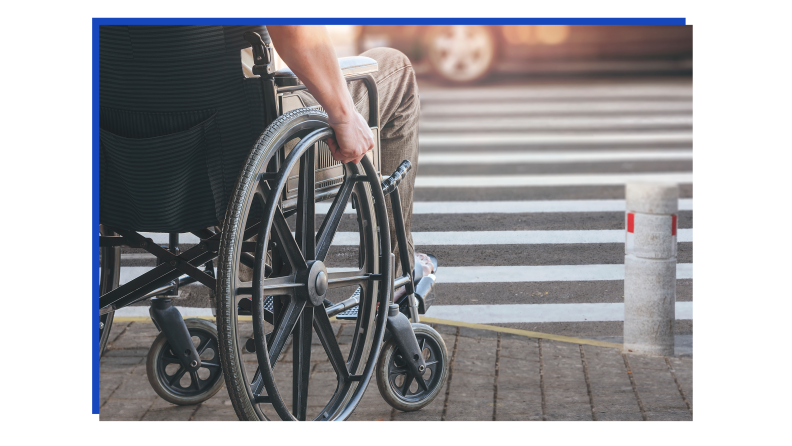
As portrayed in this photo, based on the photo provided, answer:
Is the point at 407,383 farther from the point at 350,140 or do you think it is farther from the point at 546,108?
the point at 546,108

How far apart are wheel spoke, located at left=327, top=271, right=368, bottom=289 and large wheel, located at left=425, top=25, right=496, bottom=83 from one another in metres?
0.88

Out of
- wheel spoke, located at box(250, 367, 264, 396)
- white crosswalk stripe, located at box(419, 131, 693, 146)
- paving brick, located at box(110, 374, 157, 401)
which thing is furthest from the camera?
white crosswalk stripe, located at box(419, 131, 693, 146)

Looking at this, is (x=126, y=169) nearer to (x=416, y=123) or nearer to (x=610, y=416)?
(x=416, y=123)

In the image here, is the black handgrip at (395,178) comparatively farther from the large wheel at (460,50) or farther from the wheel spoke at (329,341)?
the wheel spoke at (329,341)

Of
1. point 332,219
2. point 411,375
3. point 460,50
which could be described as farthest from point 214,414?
point 460,50

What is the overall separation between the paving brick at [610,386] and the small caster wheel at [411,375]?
2.02 ft

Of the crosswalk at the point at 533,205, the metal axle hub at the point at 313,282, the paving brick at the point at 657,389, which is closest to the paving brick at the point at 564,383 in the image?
the crosswalk at the point at 533,205

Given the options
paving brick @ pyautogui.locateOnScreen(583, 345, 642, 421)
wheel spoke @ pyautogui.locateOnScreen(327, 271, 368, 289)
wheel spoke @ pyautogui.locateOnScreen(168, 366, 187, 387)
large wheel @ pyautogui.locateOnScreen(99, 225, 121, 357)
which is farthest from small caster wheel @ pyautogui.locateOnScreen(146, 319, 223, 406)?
paving brick @ pyautogui.locateOnScreen(583, 345, 642, 421)

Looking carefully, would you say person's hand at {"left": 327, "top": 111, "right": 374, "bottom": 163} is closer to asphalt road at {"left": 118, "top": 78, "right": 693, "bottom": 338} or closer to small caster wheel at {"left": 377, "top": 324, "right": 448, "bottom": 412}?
asphalt road at {"left": 118, "top": 78, "right": 693, "bottom": 338}

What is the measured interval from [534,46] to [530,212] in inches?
30.5

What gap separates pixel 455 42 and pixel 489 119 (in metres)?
0.55

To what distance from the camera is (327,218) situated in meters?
3.06

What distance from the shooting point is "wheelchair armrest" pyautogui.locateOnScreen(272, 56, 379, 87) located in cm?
293

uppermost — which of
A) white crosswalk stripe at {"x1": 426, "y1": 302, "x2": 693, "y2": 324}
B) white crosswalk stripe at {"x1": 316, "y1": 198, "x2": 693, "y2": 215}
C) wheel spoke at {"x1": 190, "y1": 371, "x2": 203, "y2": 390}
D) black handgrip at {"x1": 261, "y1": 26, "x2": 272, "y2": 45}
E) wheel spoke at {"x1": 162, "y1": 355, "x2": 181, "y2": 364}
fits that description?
black handgrip at {"x1": 261, "y1": 26, "x2": 272, "y2": 45}
